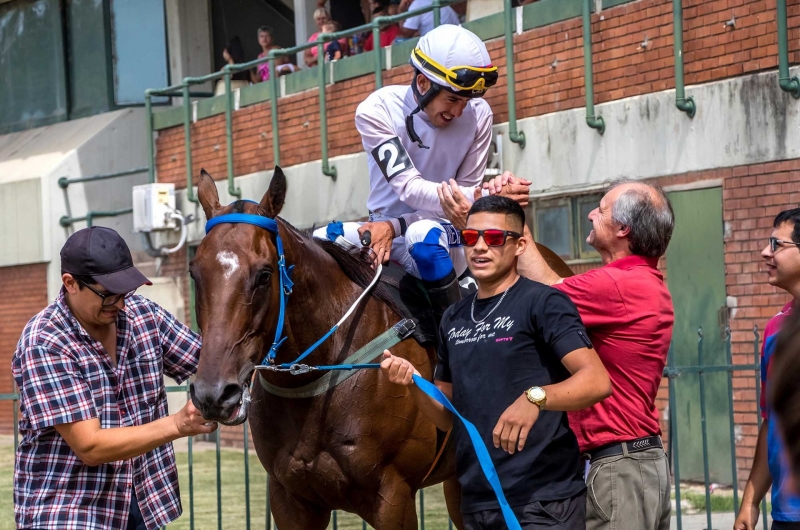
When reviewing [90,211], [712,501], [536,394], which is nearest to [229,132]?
[90,211]

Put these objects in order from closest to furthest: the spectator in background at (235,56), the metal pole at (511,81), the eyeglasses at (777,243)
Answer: the eyeglasses at (777,243) → the metal pole at (511,81) → the spectator in background at (235,56)

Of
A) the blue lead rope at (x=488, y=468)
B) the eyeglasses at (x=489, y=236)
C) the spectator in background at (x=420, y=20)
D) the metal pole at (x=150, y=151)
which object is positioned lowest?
the blue lead rope at (x=488, y=468)

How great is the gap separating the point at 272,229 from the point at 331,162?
370 inches

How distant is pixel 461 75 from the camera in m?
5.07

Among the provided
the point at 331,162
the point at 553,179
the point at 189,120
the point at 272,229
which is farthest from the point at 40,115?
the point at 272,229

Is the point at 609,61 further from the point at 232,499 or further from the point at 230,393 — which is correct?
the point at 230,393

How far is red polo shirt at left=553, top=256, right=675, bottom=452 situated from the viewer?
12.9ft

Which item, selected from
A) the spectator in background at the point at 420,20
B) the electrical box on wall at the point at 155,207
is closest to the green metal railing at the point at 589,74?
the spectator in background at the point at 420,20

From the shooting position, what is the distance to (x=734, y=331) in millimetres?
9898

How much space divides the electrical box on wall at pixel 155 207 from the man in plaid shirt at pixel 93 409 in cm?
1172

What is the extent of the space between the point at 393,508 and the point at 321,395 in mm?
548

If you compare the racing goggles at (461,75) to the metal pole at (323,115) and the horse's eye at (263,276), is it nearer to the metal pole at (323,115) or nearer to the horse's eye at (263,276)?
the horse's eye at (263,276)

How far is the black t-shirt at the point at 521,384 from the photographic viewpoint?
12.2 feet

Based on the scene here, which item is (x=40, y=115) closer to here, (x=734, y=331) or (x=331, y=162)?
(x=331, y=162)
